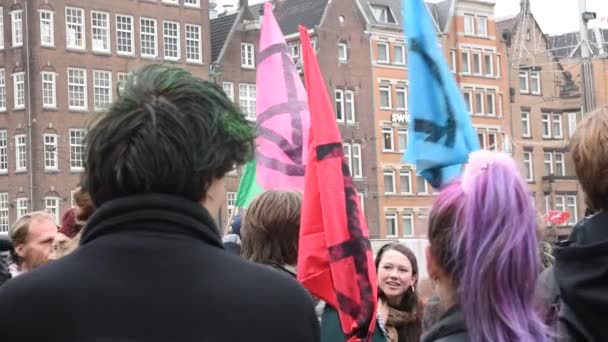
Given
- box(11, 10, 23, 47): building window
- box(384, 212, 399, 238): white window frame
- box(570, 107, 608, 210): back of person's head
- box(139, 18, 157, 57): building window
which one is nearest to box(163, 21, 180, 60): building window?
box(139, 18, 157, 57): building window

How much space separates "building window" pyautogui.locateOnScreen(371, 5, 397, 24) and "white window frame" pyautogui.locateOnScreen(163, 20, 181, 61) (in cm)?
1152

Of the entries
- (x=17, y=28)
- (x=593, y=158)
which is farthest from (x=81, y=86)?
(x=593, y=158)

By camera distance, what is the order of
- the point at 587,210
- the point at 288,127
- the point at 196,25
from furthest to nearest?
the point at 196,25 → the point at 288,127 → the point at 587,210

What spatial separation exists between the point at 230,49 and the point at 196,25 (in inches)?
72.2

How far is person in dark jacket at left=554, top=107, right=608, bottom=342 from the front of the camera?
3355 millimetres

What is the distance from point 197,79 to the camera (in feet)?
8.55

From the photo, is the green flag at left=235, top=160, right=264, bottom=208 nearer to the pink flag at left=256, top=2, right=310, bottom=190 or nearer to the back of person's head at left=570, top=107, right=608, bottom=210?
the pink flag at left=256, top=2, right=310, bottom=190

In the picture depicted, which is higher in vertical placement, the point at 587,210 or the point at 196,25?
the point at 196,25

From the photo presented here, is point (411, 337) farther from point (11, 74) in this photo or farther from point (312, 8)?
point (312, 8)

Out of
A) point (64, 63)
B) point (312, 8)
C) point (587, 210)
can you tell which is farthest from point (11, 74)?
point (587, 210)

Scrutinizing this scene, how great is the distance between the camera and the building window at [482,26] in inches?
2395

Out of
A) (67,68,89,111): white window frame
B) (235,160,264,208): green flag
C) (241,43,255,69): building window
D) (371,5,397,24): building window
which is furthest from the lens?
(371,5,397,24): building window

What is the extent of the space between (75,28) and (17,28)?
2279 millimetres

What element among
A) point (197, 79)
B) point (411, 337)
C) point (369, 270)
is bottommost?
point (411, 337)
